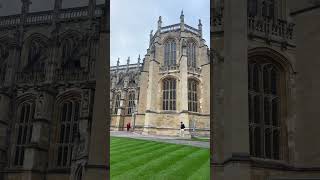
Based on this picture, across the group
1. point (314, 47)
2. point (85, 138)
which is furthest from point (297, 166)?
point (85, 138)

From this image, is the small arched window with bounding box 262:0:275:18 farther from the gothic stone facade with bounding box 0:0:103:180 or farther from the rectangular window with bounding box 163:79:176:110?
the rectangular window with bounding box 163:79:176:110

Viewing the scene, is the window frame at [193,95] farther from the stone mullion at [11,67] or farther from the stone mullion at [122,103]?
the stone mullion at [11,67]

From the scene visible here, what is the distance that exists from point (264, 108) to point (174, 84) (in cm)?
2987

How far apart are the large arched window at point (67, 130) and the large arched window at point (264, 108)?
3.93 m

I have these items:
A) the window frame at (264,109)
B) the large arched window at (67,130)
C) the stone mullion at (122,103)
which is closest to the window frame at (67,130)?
the large arched window at (67,130)

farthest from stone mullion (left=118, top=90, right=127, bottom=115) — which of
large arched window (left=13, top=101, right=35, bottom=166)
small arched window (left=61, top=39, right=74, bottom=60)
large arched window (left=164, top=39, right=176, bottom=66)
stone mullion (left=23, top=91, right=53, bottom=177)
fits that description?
stone mullion (left=23, top=91, right=53, bottom=177)

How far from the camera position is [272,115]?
28.2 ft

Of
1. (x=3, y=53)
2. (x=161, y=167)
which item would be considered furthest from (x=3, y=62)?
(x=161, y=167)

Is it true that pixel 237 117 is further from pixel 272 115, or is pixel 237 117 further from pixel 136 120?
pixel 136 120

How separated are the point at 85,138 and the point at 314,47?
538cm

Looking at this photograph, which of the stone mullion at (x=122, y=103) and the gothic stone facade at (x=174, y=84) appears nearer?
the gothic stone facade at (x=174, y=84)

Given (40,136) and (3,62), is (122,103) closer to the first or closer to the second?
(3,62)

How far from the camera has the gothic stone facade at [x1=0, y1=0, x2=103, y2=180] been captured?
938 centimetres

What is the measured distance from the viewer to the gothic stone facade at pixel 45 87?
30.8 feet
